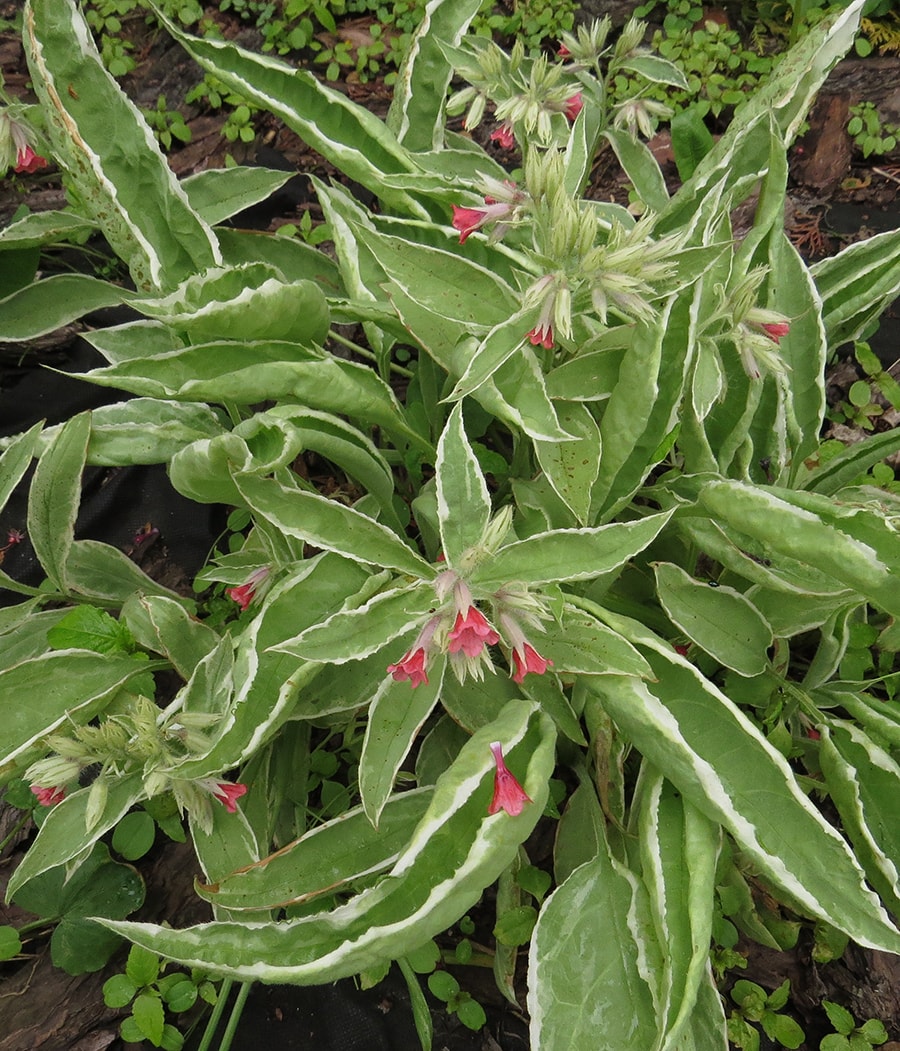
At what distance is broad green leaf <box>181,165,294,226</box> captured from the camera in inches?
64.7

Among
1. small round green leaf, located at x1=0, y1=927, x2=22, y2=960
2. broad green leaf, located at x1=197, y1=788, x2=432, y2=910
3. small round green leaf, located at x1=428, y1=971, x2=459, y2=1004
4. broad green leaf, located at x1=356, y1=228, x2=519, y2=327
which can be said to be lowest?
small round green leaf, located at x1=0, y1=927, x2=22, y2=960

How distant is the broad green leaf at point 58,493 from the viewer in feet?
3.91

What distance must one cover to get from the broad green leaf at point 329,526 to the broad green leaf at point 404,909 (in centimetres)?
25

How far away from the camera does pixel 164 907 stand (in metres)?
1.47

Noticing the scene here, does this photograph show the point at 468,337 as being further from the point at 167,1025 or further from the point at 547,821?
the point at 167,1025

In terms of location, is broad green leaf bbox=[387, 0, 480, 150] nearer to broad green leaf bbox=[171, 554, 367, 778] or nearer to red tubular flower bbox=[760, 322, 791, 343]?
red tubular flower bbox=[760, 322, 791, 343]

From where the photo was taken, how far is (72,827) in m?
1.10

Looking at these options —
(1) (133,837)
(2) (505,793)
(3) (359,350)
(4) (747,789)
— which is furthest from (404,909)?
(3) (359,350)

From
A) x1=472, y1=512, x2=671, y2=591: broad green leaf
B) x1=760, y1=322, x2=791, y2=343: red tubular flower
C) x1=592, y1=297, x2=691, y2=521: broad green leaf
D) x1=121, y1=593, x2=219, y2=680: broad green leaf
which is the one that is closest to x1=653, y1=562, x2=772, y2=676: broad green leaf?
x1=592, y1=297, x2=691, y2=521: broad green leaf

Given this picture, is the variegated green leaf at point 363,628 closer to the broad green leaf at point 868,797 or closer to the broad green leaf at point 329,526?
the broad green leaf at point 329,526

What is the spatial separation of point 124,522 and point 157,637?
0.73 metres

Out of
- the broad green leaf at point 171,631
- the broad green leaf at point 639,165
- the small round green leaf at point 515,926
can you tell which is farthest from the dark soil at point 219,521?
the broad green leaf at point 639,165

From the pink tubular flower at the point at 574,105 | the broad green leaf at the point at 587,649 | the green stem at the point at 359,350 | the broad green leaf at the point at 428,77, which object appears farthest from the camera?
the green stem at the point at 359,350

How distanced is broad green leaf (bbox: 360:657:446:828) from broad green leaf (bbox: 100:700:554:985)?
93 millimetres
